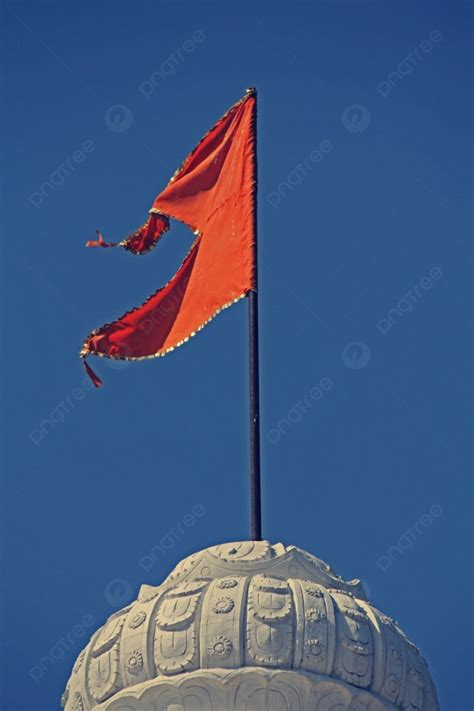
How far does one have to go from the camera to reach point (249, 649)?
28.1m

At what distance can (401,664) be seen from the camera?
95.1 feet

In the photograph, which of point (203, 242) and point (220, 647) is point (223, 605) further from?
point (203, 242)

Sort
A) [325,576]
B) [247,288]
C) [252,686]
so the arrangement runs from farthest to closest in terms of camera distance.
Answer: [247,288]
[325,576]
[252,686]

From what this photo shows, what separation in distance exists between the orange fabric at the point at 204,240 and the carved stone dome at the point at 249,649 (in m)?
5.14

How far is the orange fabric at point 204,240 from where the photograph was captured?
32938 millimetres

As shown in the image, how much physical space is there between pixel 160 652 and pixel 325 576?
9.57ft

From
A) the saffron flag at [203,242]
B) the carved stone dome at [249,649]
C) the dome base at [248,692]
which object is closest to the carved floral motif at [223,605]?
the carved stone dome at [249,649]

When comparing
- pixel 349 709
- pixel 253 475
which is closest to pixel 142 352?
pixel 253 475

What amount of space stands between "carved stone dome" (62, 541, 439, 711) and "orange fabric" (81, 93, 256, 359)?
202 inches

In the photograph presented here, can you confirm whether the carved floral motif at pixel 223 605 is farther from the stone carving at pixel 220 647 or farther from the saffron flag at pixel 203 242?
the saffron flag at pixel 203 242

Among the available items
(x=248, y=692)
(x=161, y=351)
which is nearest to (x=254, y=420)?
(x=161, y=351)

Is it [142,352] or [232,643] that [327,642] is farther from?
[142,352]

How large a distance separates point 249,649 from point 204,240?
8292mm

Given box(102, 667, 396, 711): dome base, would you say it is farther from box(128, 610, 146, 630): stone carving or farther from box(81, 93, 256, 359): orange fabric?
box(81, 93, 256, 359): orange fabric
